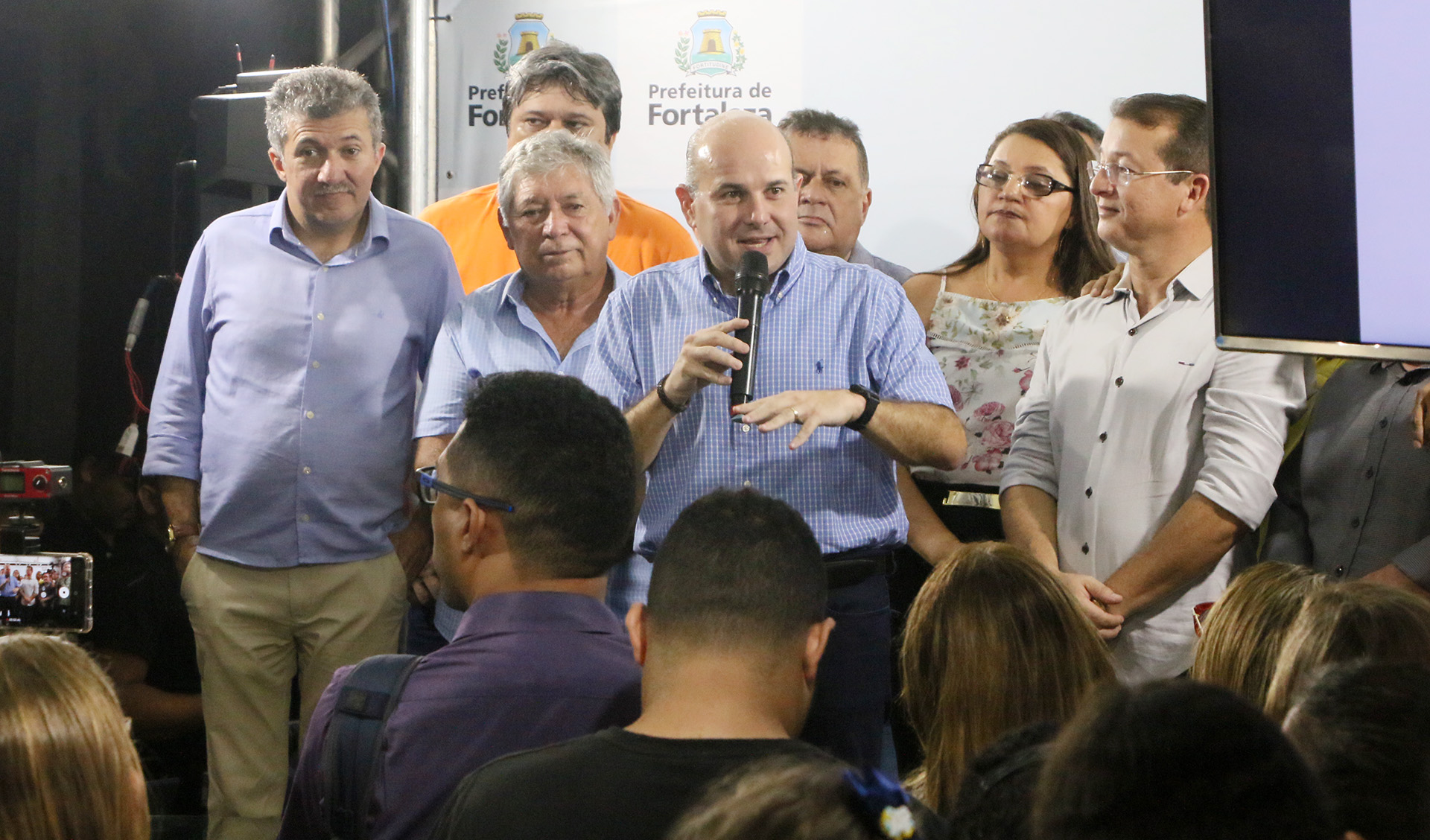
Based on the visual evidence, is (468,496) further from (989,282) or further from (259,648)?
(989,282)

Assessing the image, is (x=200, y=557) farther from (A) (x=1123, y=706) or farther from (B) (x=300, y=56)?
(A) (x=1123, y=706)

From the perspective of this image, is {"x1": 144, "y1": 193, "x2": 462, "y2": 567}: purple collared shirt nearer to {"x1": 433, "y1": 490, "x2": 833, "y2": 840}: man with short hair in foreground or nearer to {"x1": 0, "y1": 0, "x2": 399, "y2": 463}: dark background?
{"x1": 0, "y1": 0, "x2": 399, "y2": 463}: dark background

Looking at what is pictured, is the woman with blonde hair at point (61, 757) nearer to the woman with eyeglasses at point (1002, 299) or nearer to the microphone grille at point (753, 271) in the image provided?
the microphone grille at point (753, 271)

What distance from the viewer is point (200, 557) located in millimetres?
3232

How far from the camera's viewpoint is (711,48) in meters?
4.11

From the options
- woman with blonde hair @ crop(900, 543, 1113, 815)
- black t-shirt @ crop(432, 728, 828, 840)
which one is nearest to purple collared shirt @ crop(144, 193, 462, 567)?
woman with blonde hair @ crop(900, 543, 1113, 815)

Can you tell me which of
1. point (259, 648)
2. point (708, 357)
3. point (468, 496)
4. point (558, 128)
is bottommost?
point (259, 648)

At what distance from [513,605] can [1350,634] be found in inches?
42.6

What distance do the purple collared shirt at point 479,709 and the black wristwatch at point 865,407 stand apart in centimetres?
101

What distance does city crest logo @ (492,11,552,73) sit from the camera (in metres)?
4.14

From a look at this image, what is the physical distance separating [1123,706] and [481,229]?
3.14 m

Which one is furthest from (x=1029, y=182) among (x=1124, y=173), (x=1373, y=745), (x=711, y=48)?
(x=1373, y=745)

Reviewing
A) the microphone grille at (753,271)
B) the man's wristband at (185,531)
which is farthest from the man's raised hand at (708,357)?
the man's wristband at (185,531)

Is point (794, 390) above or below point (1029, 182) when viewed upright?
below
